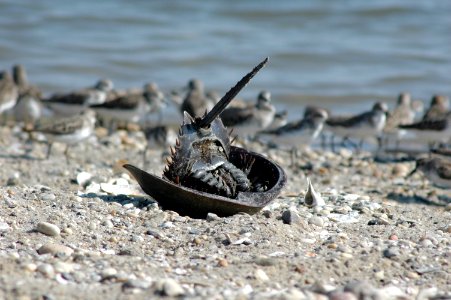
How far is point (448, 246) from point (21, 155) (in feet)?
21.3

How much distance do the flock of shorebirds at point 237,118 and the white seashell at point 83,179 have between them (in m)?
2.26

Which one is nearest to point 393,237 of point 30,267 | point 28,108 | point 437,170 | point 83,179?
point 30,267

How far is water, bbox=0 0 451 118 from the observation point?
57.9 ft

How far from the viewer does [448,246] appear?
6.20 metres

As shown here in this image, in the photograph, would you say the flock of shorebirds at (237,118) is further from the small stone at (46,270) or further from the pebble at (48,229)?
the small stone at (46,270)

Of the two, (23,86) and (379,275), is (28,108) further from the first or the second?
(379,275)

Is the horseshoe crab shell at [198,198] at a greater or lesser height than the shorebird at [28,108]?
greater

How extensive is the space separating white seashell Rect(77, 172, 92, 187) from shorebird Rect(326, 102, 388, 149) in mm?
5095

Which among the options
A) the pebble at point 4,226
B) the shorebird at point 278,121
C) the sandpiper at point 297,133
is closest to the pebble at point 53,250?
the pebble at point 4,226

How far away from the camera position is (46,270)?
5.02 m

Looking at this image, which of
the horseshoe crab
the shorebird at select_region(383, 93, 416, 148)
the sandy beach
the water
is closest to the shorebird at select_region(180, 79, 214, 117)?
the water

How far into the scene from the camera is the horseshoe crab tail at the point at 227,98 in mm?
5934

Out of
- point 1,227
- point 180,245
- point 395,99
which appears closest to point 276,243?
point 180,245

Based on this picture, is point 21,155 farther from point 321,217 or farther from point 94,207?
point 321,217
